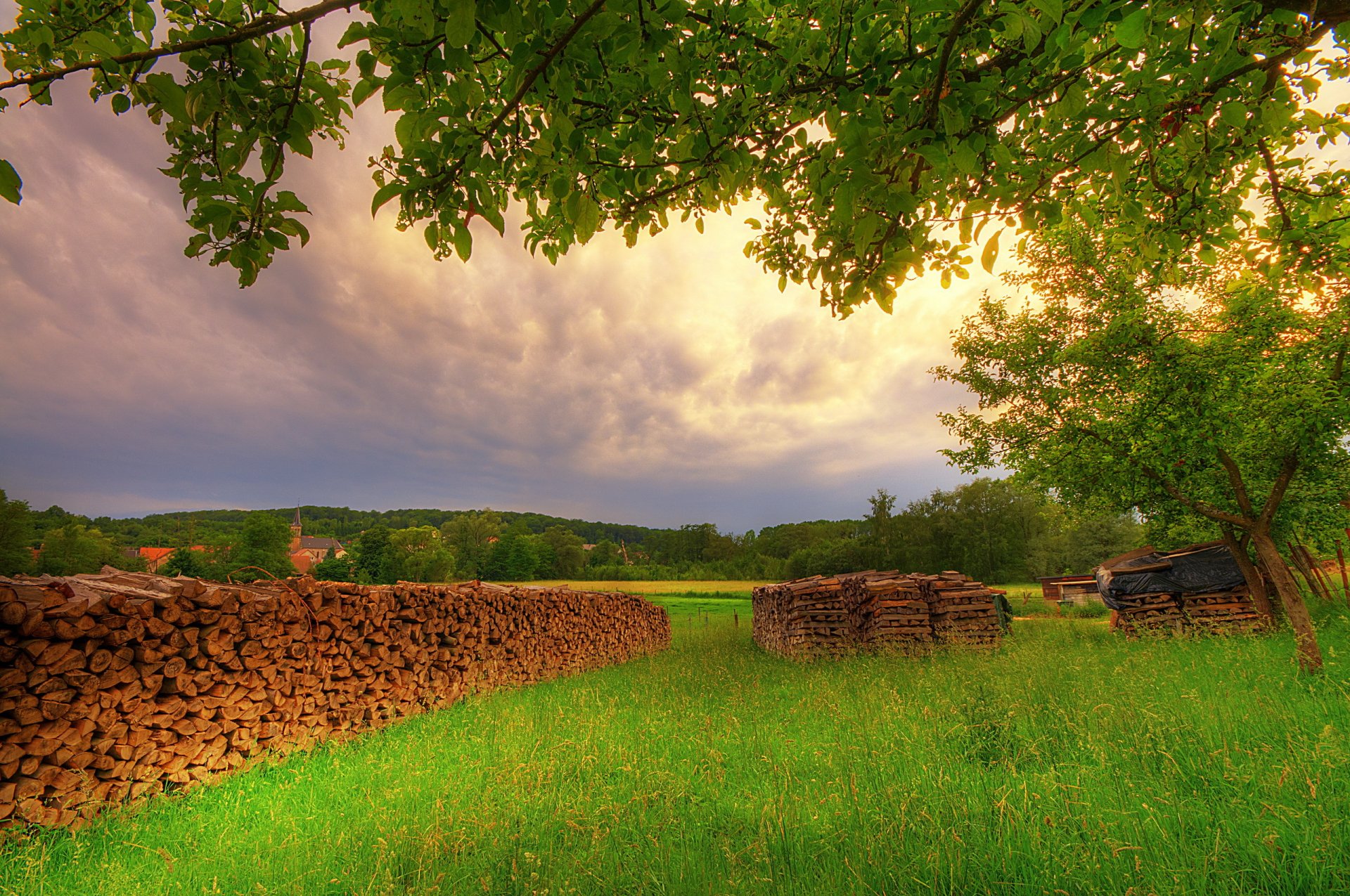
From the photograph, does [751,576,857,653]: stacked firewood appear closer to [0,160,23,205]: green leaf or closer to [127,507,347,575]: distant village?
[127,507,347,575]: distant village

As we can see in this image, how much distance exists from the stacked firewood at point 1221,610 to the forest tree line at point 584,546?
16046 mm

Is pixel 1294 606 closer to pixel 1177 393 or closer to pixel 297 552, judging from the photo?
pixel 1177 393

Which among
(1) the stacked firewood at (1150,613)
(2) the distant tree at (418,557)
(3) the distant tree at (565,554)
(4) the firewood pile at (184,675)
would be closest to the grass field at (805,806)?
(4) the firewood pile at (184,675)

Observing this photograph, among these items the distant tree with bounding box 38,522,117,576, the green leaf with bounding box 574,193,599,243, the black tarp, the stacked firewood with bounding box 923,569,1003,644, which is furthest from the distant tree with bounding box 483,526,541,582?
the green leaf with bounding box 574,193,599,243

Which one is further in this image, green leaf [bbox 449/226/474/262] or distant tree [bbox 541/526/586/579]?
distant tree [bbox 541/526/586/579]

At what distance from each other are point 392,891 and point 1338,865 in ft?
16.0

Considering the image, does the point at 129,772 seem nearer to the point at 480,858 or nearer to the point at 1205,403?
the point at 480,858

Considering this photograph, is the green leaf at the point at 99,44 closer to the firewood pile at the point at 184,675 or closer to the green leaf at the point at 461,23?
the green leaf at the point at 461,23

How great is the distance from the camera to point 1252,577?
9680mm

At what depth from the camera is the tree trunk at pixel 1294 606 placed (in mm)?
6324

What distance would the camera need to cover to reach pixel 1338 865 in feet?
8.25

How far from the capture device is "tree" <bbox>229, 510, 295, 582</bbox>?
29234 millimetres

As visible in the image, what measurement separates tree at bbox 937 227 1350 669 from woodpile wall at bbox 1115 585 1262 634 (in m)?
1.41

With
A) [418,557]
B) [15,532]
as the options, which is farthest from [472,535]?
[15,532]
